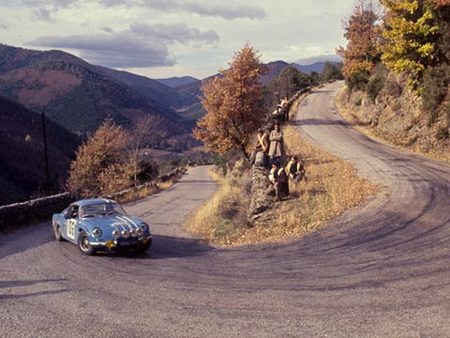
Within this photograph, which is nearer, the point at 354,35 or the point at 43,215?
the point at 43,215

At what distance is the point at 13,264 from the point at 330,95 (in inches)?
2423

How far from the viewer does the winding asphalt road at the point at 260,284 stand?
793 cm

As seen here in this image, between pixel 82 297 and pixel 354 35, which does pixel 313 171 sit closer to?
pixel 82 297

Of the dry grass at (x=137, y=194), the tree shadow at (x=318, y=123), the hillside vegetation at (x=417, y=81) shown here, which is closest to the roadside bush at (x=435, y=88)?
the hillside vegetation at (x=417, y=81)

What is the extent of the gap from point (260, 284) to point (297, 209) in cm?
790

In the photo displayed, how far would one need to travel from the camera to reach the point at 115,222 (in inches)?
594

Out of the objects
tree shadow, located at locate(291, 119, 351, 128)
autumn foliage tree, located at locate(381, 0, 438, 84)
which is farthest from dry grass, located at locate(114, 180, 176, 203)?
autumn foliage tree, located at locate(381, 0, 438, 84)

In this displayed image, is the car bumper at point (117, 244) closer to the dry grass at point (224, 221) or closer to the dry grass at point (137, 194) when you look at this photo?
the dry grass at point (224, 221)

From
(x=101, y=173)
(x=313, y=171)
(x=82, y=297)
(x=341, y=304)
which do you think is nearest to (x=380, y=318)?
(x=341, y=304)

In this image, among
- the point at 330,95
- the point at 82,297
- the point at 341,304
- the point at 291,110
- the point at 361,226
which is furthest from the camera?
the point at 330,95

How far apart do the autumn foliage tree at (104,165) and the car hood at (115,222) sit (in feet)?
95.9

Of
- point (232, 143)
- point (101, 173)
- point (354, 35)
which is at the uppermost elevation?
point (354, 35)

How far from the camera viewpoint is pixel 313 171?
23.9 metres

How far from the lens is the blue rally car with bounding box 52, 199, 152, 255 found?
14250mm
